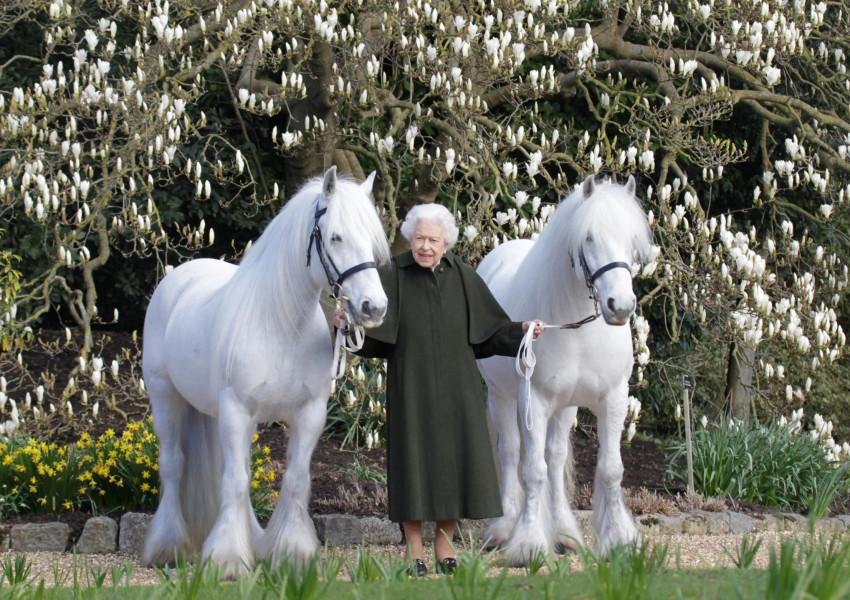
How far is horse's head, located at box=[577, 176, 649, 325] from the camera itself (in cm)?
456

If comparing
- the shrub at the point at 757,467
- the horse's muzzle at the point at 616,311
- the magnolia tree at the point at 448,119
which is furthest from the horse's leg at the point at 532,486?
the shrub at the point at 757,467

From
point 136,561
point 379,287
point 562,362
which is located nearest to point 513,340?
point 562,362

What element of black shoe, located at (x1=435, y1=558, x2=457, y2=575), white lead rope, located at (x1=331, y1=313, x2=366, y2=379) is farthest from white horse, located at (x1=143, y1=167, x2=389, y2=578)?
black shoe, located at (x1=435, y1=558, x2=457, y2=575)

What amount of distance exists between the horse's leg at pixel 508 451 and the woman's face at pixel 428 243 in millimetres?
1259

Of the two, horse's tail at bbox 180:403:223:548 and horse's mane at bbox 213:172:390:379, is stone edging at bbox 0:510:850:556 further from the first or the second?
horse's mane at bbox 213:172:390:379

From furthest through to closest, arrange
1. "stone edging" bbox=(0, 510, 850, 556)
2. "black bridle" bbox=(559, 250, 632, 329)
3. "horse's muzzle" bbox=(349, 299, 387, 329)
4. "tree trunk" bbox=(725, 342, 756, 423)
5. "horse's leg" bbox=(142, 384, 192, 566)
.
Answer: "tree trunk" bbox=(725, 342, 756, 423)
"stone edging" bbox=(0, 510, 850, 556)
"horse's leg" bbox=(142, 384, 192, 566)
"black bridle" bbox=(559, 250, 632, 329)
"horse's muzzle" bbox=(349, 299, 387, 329)

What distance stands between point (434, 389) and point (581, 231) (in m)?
0.97

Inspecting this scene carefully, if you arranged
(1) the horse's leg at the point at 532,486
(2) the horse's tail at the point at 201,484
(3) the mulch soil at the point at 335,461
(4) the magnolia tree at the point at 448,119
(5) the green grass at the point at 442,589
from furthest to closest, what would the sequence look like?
(4) the magnolia tree at the point at 448,119 < (3) the mulch soil at the point at 335,461 < (2) the horse's tail at the point at 201,484 < (1) the horse's leg at the point at 532,486 < (5) the green grass at the point at 442,589

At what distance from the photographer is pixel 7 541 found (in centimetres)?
591

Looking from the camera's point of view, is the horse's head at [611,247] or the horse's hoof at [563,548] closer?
the horse's head at [611,247]

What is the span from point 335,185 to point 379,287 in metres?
0.57

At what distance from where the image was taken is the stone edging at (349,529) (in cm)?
592

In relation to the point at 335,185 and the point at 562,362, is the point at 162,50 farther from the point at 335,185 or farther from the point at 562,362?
the point at 562,362

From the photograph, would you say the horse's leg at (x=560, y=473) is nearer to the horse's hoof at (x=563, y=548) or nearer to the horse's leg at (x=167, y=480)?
the horse's hoof at (x=563, y=548)
